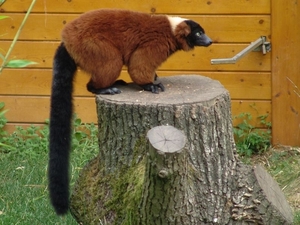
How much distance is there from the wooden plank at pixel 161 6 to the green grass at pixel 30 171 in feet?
3.84

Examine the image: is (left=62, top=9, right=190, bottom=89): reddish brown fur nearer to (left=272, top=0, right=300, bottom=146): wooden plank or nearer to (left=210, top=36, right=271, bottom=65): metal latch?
(left=210, top=36, right=271, bottom=65): metal latch

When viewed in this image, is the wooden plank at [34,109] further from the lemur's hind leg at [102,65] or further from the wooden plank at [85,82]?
the lemur's hind leg at [102,65]

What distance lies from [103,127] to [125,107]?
28 cm

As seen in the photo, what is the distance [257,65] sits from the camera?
20.5ft

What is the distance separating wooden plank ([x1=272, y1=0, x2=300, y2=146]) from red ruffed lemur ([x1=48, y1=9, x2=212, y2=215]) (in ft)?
6.83

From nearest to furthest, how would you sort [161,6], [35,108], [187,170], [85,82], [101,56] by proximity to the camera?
[187,170]
[101,56]
[161,6]
[85,82]
[35,108]

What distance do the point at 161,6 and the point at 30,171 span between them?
6.80 feet

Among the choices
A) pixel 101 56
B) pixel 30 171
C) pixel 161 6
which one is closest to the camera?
pixel 101 56

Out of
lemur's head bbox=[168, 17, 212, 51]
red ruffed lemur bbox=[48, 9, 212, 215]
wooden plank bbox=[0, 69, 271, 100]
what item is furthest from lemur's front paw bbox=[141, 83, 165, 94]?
wooden plank bbox=[0, 69, 271, 100]

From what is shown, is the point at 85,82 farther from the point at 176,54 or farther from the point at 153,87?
the point at 153,87

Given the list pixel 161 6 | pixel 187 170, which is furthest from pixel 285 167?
pixel 187 170

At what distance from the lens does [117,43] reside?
413cm

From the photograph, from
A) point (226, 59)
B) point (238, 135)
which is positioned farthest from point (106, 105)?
point (238, 135)

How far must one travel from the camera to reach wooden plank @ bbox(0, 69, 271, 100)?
627cm
